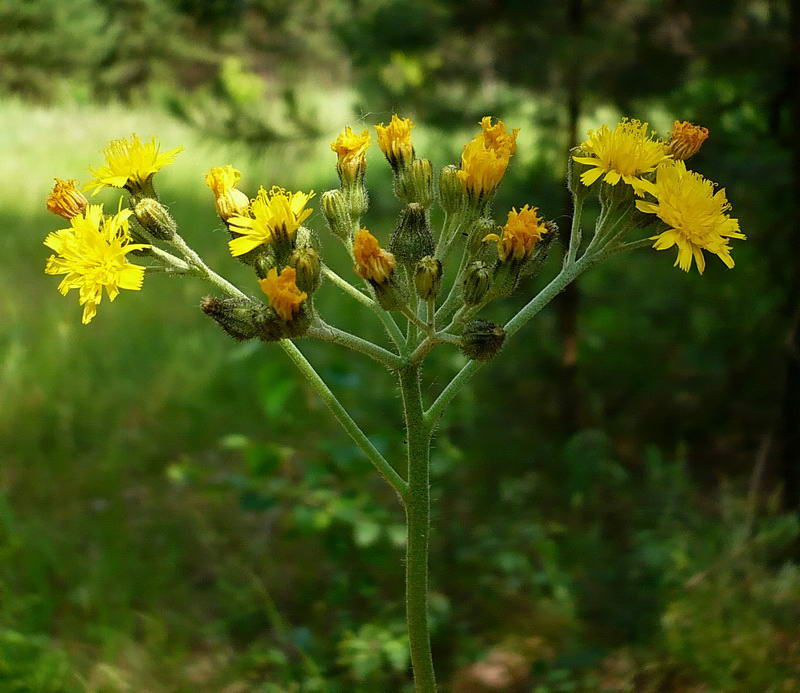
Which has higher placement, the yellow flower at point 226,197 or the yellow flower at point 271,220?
the yellow flower at point 226,197

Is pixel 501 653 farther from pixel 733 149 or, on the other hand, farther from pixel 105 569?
pixel 733 149

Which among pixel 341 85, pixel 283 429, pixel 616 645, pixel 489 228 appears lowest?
pixel 616 645

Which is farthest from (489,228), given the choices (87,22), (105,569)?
(87,22)

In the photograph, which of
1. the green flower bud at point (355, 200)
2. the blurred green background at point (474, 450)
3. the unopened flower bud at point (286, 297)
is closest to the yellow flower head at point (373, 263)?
the unopened flower bud at point (286, 297)

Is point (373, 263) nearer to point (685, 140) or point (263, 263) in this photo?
point (263, 263)

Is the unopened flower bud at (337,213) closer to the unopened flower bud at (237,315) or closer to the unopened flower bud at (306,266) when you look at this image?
the unopened flower bud at (306,266)

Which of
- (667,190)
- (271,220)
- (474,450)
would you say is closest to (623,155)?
(667,190)
